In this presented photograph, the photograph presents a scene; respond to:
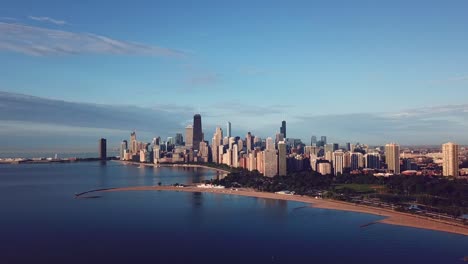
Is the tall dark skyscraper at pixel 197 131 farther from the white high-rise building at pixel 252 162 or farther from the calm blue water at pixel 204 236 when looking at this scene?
the calm blue water at pixel 204 236

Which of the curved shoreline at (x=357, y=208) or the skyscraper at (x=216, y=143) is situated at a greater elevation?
the skyscraper at (x=216, y=143)

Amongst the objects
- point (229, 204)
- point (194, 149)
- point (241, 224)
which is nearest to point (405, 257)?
point (241, 224)

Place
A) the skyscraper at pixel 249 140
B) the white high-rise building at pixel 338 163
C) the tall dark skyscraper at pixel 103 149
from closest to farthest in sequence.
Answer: the white high-rise building at pixel 338 163, the skyscraper at pixel 249 140, the tall dark skyscraper at pixel 103 149

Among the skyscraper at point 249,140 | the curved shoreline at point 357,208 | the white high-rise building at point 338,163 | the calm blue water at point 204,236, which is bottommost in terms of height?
the calm blue water at point 204,236

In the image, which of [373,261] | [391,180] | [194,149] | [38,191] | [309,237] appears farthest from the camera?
[194,149]

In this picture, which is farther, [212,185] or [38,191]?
[212,185]

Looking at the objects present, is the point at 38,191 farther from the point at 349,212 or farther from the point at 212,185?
the point at 349,212

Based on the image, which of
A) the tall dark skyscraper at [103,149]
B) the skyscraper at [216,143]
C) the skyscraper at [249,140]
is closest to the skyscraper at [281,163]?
the skyscraper at [216,143]
